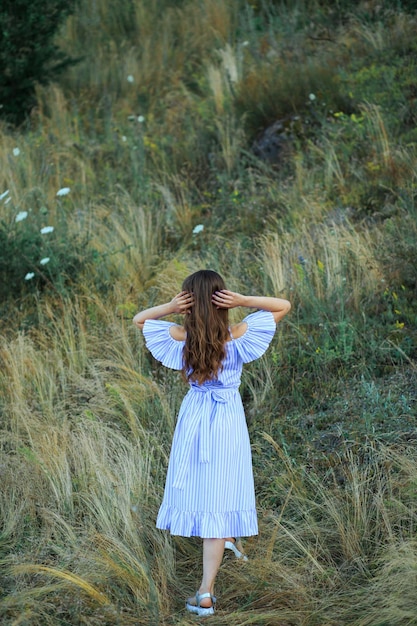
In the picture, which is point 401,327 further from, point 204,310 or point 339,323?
point 204,310

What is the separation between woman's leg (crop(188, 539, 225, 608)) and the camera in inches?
146

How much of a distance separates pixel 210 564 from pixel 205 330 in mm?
1027

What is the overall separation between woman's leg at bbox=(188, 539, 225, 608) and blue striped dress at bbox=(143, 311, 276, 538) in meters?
0.05

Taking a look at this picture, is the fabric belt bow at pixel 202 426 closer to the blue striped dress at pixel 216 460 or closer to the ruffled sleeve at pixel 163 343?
the blue striped dress at pixel 216 460

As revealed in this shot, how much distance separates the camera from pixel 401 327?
216 inches

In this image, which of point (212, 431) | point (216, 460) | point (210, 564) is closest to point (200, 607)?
point (210, 564)

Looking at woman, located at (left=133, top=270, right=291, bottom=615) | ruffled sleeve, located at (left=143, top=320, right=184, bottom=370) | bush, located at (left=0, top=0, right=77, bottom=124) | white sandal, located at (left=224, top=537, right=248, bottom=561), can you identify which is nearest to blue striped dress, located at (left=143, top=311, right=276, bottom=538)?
woman, located at (left=133, top=270, right=291, bottom=615)

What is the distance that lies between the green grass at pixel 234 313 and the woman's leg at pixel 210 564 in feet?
0.35

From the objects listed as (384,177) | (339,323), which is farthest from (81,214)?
(339,323)

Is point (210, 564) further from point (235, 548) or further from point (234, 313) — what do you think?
point (234, 313)

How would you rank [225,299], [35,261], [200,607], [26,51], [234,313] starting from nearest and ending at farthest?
[200,607]
[225,299]
[234,313]
[35,261]
[26,51]

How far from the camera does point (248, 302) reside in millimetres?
3951

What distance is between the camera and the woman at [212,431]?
12.5 ft

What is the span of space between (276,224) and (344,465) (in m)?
2.94
